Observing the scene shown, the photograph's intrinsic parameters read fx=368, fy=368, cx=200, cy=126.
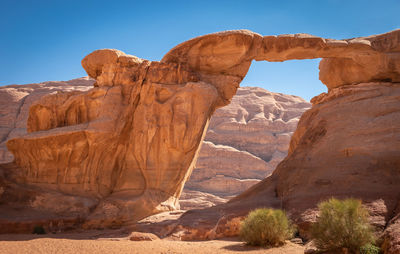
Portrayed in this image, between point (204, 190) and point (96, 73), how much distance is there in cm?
2558

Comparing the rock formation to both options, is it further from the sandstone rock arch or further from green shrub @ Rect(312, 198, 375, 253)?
green shrub @ Rect(312, 198, 375, 253)

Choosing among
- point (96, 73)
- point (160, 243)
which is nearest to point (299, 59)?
point (96, 73)

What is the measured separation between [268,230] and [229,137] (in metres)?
38.5

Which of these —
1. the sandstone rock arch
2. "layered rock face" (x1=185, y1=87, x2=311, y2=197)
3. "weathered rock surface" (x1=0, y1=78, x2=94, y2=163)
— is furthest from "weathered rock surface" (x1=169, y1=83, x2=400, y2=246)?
"weathered rock surface" (x1=0, y1=78, x2=94, y2=163)

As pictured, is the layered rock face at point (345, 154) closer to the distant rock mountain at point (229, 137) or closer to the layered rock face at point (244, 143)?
the distant rock mountain at point (229, 137)

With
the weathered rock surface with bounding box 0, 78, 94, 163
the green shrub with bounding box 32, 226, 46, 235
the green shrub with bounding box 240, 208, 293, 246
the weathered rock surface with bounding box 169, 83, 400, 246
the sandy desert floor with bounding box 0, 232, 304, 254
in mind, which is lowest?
the green shrub with bounding box 32, 226, 46, 235

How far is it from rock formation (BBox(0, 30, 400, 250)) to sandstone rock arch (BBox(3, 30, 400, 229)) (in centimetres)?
4

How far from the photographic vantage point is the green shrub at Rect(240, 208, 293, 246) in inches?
366

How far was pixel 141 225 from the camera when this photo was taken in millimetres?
13023

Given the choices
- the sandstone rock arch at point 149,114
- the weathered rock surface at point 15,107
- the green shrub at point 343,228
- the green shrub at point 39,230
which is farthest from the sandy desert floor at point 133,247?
the weathered rock surface at point 15,107

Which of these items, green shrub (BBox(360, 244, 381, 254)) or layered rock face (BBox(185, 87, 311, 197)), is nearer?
green shrub (BBox(360, 244, 381, 254))

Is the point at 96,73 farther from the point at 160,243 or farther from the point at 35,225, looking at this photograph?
the point at 160,243

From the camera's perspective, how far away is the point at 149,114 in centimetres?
1634

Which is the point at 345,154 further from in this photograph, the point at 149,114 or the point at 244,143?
the point at 244,143
